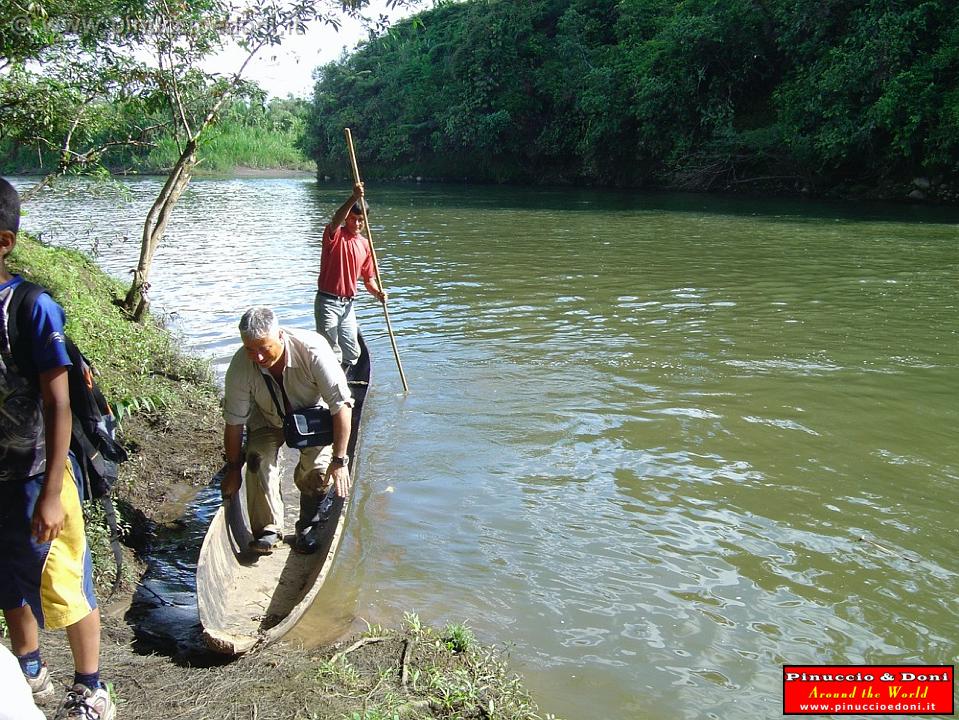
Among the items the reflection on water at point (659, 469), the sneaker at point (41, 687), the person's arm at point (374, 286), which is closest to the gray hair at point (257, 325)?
the reflection on water at point (659, 469)

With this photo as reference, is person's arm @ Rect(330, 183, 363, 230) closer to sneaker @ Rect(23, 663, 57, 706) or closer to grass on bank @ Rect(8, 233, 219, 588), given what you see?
grass on bank @ Rect(8, 233, 219, 588)

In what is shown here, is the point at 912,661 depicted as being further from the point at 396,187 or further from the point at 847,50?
the point at 396,187

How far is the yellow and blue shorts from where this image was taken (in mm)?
2689

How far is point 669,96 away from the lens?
103ft

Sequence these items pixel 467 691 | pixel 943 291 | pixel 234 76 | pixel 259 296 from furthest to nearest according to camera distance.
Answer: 1. pixel 259 296
2. pixel 943 291
3. pixel 234 76
4. pixel 467 691

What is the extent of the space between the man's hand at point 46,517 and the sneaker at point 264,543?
6.80ft

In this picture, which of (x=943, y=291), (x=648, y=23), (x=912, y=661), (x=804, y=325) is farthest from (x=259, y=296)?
(x=648, y=23)

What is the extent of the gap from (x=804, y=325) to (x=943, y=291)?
3068 millimetres

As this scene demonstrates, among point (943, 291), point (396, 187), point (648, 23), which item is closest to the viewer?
point (943, 291)

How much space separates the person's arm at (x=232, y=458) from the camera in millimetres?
4430

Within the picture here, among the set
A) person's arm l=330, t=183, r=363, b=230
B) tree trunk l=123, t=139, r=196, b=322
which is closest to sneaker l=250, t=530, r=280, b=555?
person's arm l=330, t=183, r=363, b=230

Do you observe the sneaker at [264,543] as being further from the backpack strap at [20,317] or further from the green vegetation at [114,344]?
the backpack strap at [20,317]

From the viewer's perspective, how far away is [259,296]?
1273cm

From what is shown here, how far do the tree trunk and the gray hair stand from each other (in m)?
4.45
